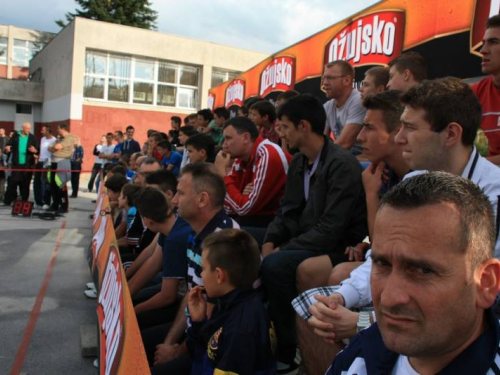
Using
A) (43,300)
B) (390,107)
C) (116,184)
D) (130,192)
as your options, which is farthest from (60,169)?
(390,107)

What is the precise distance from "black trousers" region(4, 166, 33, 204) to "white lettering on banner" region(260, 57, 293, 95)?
22.4 feet

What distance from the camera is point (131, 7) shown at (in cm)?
3872

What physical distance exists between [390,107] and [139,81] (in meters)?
21.7

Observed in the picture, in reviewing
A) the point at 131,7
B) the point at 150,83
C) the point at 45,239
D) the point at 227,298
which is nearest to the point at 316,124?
the point at 227,298

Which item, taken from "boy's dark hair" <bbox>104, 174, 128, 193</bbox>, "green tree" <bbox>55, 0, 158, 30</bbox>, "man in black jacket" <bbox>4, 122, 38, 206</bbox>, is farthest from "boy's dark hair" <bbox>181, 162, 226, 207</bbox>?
"green tree" <bbox>55, 0, 158, 30</bbox>

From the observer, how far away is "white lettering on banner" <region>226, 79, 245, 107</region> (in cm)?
1267

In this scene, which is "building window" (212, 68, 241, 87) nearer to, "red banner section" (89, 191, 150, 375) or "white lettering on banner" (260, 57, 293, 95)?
"white lettering on banner" (260, 57, 293, 95)

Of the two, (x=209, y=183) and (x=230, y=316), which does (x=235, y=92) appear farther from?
(x=230, y=316)

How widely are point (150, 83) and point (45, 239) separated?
1581 centimetres

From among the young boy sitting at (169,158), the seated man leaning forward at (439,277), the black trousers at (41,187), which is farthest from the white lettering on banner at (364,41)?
the black trousers at (41,187)

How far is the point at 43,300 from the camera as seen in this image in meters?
5.31

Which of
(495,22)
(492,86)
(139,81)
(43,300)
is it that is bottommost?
(43,300)

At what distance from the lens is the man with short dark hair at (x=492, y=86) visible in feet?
9.96

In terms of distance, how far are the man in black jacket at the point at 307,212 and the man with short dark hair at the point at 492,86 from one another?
3.20 ft
